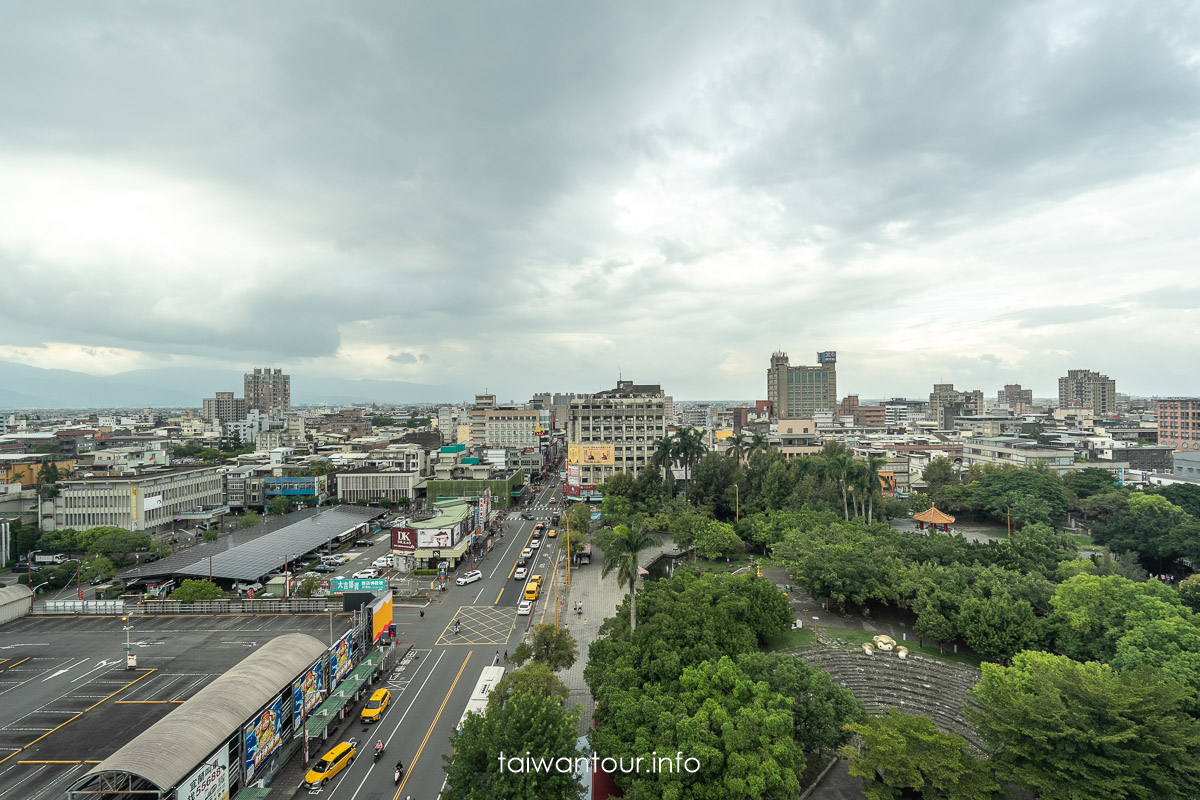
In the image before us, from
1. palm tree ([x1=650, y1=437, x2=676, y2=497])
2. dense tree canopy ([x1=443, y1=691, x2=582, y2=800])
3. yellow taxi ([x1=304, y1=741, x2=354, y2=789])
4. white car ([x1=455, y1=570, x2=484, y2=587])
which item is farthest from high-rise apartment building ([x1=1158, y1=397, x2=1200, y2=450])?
yellow taxi ([x1=304, y1=741, x2=354, y2=789])

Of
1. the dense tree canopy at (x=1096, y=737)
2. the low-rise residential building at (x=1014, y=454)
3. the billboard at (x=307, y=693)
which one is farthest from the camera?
the low-rise residential building at (x=1014, y=454)

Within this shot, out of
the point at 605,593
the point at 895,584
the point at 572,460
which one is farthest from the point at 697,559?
the point at 572,460

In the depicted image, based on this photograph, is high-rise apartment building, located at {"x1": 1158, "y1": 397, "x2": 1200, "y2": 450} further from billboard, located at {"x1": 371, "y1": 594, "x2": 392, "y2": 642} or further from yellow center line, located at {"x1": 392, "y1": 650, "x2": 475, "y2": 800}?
billboard, located at {"x1": 371, "y1": 594, "x2": 392, "y2": 642}

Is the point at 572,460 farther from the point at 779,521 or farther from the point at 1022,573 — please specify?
the point at 1022,573

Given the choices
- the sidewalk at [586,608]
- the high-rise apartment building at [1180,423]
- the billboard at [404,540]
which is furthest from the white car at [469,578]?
the high-rise apartment building at [1180,423]

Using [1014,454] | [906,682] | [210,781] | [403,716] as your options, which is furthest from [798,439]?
[210,781]

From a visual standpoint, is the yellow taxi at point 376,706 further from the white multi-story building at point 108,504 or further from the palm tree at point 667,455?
the white multi-story building at point 108,504
